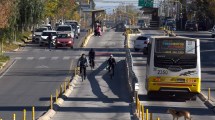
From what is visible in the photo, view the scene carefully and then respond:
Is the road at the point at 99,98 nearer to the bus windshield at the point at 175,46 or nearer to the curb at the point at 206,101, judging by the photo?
the bus windshield at the point at 175,46

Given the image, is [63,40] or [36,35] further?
[36,35]

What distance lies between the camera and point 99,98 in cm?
3459

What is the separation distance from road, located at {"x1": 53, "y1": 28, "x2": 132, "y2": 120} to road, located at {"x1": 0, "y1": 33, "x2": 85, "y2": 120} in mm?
1290

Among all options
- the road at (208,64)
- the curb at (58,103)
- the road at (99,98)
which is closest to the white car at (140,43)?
the road at (208,64)

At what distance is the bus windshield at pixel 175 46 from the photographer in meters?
32.9

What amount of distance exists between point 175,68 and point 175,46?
1.07 metres

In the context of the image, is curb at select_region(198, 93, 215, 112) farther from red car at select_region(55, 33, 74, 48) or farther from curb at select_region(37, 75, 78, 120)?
red car at select_region(55, 33, 74, 48)

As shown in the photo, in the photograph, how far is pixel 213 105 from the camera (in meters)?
30.7

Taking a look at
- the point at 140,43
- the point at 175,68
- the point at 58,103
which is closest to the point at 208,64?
the point at 140,43

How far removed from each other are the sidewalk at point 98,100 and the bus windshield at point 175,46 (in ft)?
9.90

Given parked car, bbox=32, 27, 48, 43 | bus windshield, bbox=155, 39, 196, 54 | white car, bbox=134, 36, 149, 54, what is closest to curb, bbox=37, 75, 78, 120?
bus windshield, bbox=155, 39, 196, 54

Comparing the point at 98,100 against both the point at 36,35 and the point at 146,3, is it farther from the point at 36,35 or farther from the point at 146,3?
the point at 146,3

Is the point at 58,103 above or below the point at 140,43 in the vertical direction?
above

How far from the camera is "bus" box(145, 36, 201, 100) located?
32.7m
